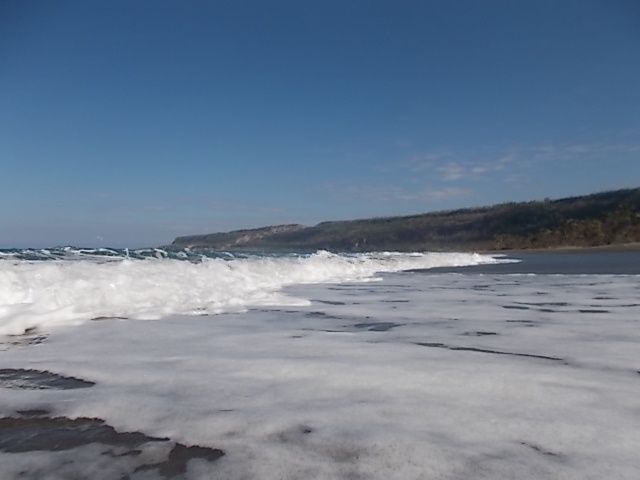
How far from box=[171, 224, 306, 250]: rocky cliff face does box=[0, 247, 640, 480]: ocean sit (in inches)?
3243

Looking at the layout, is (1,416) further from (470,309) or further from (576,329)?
(470,309)

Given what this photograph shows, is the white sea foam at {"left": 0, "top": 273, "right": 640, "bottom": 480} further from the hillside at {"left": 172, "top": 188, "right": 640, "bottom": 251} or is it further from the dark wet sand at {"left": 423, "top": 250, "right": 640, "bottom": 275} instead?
the hillside at {"left": 172, "top": 188, "right": 640, "bottom": 251}

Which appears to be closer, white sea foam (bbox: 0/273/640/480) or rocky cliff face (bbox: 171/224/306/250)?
white sea foam (bbox: 0/273/640/480)

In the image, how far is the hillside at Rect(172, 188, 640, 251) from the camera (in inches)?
2124

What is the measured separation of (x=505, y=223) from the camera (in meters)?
65.8

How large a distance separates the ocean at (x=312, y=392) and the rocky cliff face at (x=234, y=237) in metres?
82.4

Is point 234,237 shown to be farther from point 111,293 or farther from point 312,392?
point 312,392

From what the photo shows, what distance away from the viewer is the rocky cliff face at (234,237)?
88.2 metres

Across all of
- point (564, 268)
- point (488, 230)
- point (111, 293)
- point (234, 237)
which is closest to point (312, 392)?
point (111, 293)

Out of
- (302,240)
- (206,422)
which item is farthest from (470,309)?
(302,240)

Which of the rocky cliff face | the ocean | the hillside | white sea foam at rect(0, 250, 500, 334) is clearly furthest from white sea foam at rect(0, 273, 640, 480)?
the rocky cliff face

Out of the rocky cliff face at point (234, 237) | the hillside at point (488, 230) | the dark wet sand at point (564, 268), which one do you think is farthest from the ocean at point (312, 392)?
the rocky cliff face at point (234, 237)

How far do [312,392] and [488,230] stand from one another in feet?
221

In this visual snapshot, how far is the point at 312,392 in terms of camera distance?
8.27 feet
